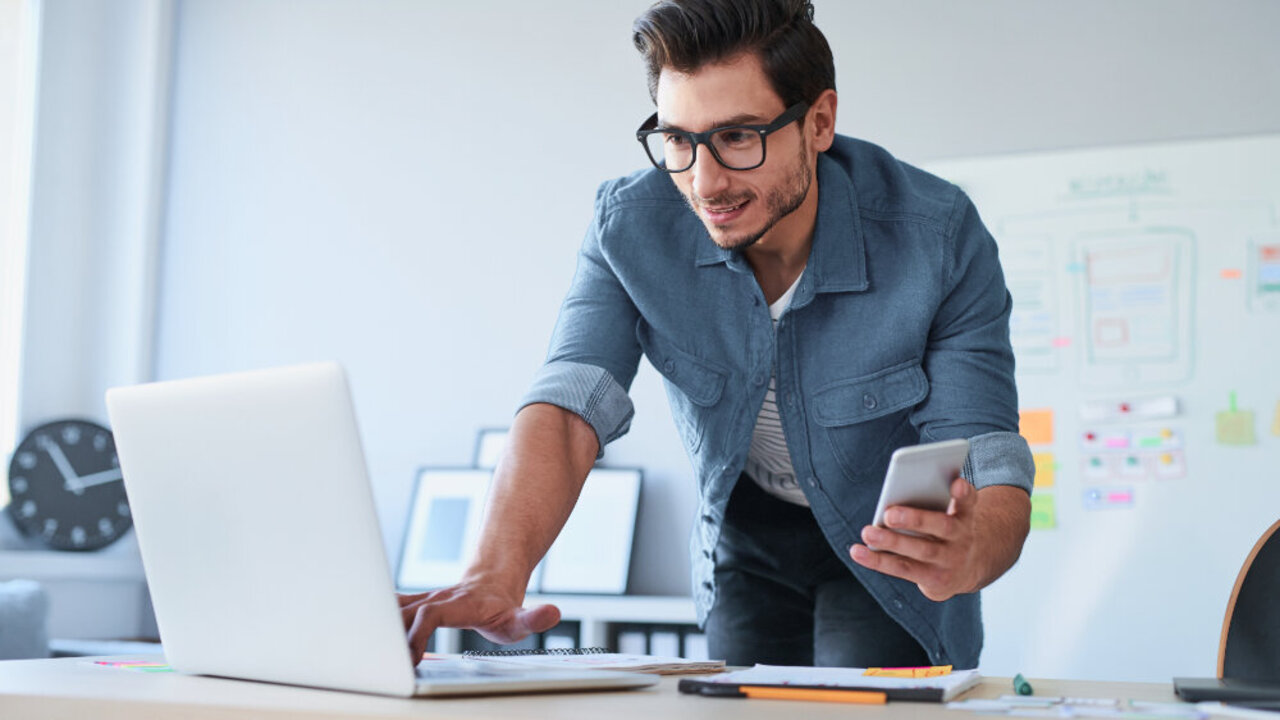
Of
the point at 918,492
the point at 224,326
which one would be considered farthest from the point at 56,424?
the point at 918,492

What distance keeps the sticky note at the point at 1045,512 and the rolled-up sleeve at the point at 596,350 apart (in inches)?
70.7

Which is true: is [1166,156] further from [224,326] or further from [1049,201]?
[224,326]

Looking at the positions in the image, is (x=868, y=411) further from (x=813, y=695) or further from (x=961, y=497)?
(x=813, y=695)

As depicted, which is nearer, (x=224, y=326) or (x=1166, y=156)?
(x=1166, y=156)

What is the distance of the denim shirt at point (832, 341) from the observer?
4.88 ft

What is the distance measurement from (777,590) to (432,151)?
8.00ft

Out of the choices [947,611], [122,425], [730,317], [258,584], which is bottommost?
[947,611]

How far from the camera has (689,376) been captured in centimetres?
159

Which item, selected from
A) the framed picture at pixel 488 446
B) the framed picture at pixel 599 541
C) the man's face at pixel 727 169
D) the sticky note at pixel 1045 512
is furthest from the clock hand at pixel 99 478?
the man's face at pixel 727 169

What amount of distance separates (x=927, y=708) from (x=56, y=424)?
3.28 m

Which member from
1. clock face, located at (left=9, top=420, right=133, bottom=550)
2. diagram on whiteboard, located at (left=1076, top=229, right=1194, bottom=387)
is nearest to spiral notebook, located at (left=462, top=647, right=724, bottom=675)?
diagram on whiteboard, located at (left=1076, top=229, right=1194, bottom=387)

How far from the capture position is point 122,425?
99cm

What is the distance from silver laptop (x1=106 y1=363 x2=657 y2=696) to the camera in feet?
2.71

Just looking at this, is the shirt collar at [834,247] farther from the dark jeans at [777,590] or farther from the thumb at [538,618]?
the thumb at [538,618]
